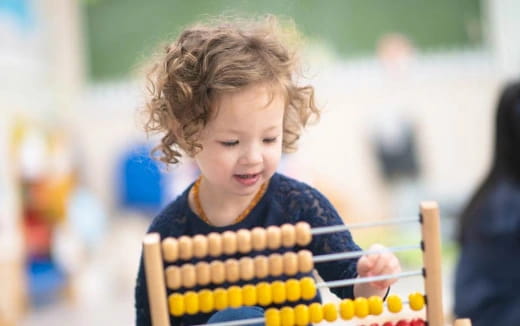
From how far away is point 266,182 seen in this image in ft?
3.92

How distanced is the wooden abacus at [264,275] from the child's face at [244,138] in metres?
0.11

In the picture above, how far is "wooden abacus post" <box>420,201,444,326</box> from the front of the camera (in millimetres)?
1001

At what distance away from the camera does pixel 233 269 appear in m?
1.01

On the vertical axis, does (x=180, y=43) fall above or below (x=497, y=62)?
below

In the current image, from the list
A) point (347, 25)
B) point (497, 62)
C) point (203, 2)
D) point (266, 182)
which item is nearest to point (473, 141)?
point (497, 62)

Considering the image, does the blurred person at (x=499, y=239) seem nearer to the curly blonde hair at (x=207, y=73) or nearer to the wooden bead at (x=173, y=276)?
the curly blonde hair at (x=207, y=73)

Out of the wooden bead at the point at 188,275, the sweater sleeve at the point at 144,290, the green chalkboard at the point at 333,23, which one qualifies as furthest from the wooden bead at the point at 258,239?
the green chalkboard at the point at 333,23

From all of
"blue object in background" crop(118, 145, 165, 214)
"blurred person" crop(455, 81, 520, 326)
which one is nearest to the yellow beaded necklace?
"blurred person" crop(455, 81, 520, 326)

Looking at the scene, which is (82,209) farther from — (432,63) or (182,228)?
(182,228)

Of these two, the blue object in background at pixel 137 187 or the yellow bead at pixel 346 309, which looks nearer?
the yellow bead at pixel 346 309

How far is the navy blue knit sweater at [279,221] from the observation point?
1131mm

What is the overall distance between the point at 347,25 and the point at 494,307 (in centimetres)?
354

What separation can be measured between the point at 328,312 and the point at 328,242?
0.13m

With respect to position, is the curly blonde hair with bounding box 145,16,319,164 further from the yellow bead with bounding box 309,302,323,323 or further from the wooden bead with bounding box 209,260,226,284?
the yellow bead with bounding box 309,302,323,323
